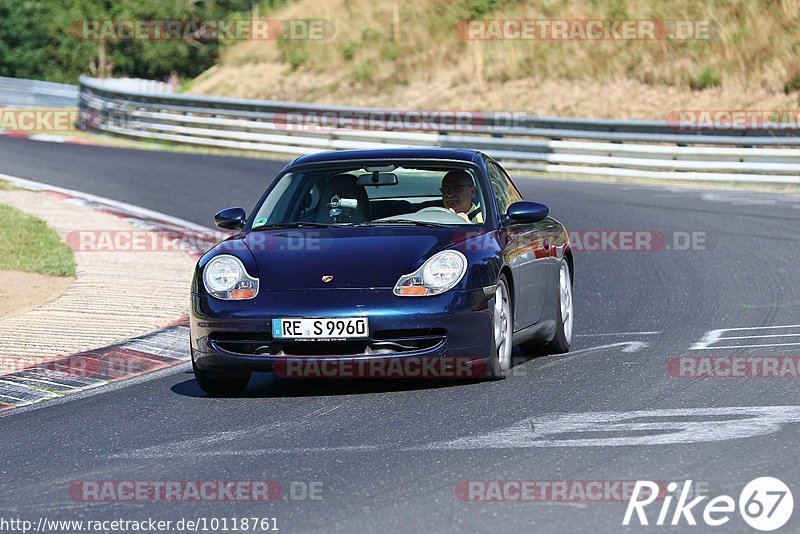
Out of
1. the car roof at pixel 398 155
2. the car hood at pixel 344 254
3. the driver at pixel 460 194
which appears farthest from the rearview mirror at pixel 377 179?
the car hood at pixel 344 254

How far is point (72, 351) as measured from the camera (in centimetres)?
999

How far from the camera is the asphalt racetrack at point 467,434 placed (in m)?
5.54

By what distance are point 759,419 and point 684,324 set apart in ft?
12.4

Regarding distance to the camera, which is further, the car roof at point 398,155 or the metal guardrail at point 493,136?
the metal guardrail at point 493,136

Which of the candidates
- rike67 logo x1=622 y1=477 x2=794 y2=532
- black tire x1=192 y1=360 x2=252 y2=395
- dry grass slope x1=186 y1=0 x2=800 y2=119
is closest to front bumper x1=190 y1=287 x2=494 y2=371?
black tire x1=192 y1=360 x2=252 y2=395

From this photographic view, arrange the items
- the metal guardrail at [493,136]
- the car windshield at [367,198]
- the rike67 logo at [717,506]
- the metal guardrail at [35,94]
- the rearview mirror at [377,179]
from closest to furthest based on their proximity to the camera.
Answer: the rike67 logo at [717,506]
the car windshield at [367,198]
the rearview mirror at [377,179]
the metal guardrail at [493,136]
the metal guardrail at [35,94]

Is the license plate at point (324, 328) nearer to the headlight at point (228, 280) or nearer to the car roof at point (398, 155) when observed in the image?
the headlight at point (228, 280)

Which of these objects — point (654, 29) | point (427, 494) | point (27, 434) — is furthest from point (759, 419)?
point (654, 29)

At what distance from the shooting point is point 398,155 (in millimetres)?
9555

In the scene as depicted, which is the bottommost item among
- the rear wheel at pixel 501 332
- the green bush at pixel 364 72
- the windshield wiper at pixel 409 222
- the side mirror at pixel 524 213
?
the green bush at pixel 364 72

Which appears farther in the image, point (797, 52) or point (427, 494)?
point (797, 52)

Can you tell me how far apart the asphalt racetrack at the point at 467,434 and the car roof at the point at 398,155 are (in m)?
1.42

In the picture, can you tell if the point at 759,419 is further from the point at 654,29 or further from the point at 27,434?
the point at 654,29

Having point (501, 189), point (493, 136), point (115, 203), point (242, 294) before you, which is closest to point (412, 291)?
point (242, 294)
